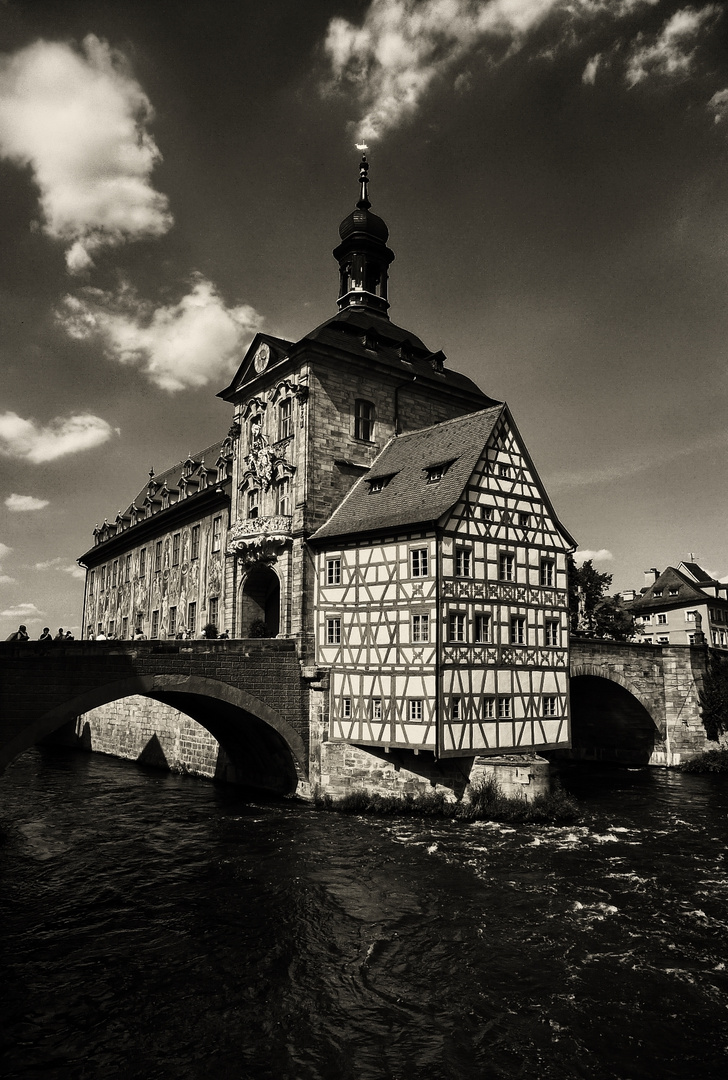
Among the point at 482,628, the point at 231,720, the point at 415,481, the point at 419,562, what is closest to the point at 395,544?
the point at 419,562

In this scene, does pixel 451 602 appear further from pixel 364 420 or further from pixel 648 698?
pixel 648 698

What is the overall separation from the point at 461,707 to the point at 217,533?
19485 mm

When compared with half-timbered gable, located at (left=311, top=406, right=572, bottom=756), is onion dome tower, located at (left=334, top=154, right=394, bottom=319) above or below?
above

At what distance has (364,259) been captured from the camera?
38.3 m

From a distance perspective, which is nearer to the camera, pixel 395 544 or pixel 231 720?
pixel 395 544

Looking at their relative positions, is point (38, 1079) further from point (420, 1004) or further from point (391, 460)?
point (391, 460)

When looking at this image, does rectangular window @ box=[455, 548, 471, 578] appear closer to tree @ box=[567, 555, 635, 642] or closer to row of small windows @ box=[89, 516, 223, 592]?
row of small windows @ box=[89, 516, 223, 592]

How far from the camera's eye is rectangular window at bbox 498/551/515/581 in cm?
2595

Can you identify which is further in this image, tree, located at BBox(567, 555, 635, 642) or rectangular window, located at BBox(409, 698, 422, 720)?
tree, located at BBox(567, 555, 635, 642)

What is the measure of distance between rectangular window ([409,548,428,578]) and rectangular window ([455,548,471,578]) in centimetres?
101

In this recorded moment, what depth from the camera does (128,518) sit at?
189 feet

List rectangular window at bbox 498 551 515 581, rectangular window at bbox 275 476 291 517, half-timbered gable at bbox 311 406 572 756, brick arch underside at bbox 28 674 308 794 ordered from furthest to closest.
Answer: rectangular window at bbox 275 476 291 517 < rectangular window at bbox 498 551 515 581 < half-timbered gable at bbox 311 406 572 756 < brick arch underside at bbox 28 674 308 794

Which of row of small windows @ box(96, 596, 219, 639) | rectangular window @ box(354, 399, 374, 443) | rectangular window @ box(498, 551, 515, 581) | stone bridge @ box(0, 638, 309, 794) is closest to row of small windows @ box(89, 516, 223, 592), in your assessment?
row of small windows @ box(96, 596, 219, 639)

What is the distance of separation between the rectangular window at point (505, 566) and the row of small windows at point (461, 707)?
13.1ft
